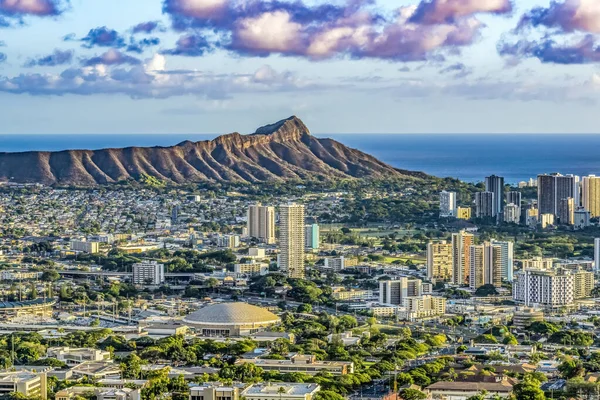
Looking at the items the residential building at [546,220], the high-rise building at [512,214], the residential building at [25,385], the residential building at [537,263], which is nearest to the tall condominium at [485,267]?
the residential building at [537,263]

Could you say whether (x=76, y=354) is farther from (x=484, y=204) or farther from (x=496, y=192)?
(x=496, y=192)

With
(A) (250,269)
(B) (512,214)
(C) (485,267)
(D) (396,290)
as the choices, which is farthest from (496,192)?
(D) (396,290)

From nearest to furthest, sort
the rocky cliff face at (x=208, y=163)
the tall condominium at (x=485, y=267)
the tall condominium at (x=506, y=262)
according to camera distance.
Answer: the tall condominium at (x=485, y=267) < the tall condominium at (x=506, y=262) < the rocky cliff face at (x=208, y=163)

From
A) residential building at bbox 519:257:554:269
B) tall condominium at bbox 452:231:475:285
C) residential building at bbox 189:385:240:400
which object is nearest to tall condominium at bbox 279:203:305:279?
tall condominium at bbox 452:231:475:285

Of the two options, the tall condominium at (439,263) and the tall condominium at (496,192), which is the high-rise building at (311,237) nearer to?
the tall condominium at (439,263)

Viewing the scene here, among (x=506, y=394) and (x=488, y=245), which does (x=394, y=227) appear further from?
(x=506, y=394)

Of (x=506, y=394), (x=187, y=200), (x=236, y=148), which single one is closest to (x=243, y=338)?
(x=506, y=394)
